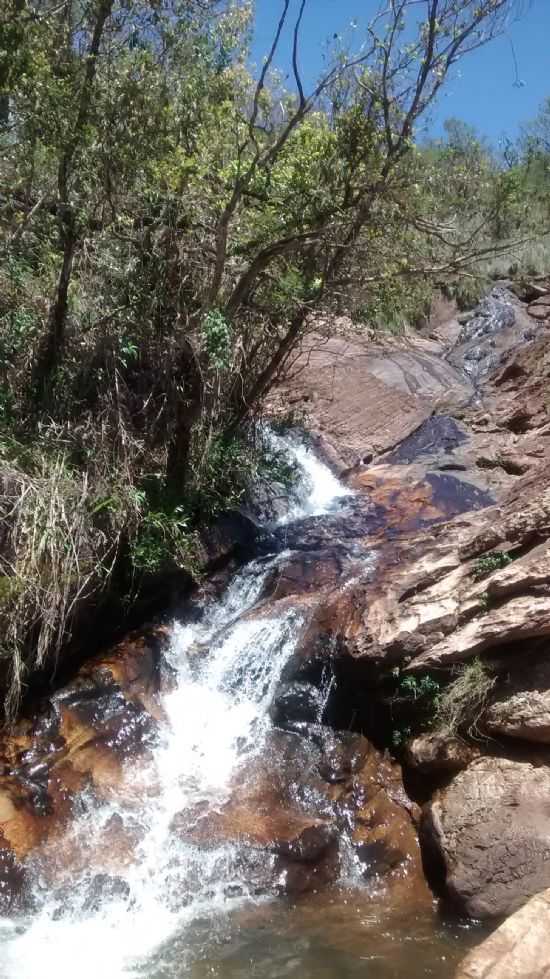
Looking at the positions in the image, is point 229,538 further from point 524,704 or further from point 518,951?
point 518,951

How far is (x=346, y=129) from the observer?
8000 mm

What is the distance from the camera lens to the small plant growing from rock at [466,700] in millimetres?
6395

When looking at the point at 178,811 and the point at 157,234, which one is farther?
the point at 157,234

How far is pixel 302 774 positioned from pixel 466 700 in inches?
52.9

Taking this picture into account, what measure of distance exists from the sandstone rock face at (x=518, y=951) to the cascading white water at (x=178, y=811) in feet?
6.12

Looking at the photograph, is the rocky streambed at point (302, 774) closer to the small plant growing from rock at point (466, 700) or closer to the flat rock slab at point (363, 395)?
the small plant growing from rock at point (466, 700)

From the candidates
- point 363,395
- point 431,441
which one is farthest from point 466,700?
point 363,395

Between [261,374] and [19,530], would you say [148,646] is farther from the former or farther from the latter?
[261,374]

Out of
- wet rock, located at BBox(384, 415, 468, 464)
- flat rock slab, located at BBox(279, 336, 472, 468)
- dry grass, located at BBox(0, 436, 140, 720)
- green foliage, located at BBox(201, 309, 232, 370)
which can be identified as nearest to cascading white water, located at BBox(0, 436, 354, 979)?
dry grass, located at BBox(0, 436, 140, 720)

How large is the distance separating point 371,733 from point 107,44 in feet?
21.0

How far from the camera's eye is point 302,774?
258 inches

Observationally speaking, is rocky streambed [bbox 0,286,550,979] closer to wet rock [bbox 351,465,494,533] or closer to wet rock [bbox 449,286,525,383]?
wet rock [bbox 351,465,494,533]

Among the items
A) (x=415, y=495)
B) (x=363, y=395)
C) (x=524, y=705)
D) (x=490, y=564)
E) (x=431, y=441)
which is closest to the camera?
(x=524, y=705)

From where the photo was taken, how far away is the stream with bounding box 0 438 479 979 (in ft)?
16.4
